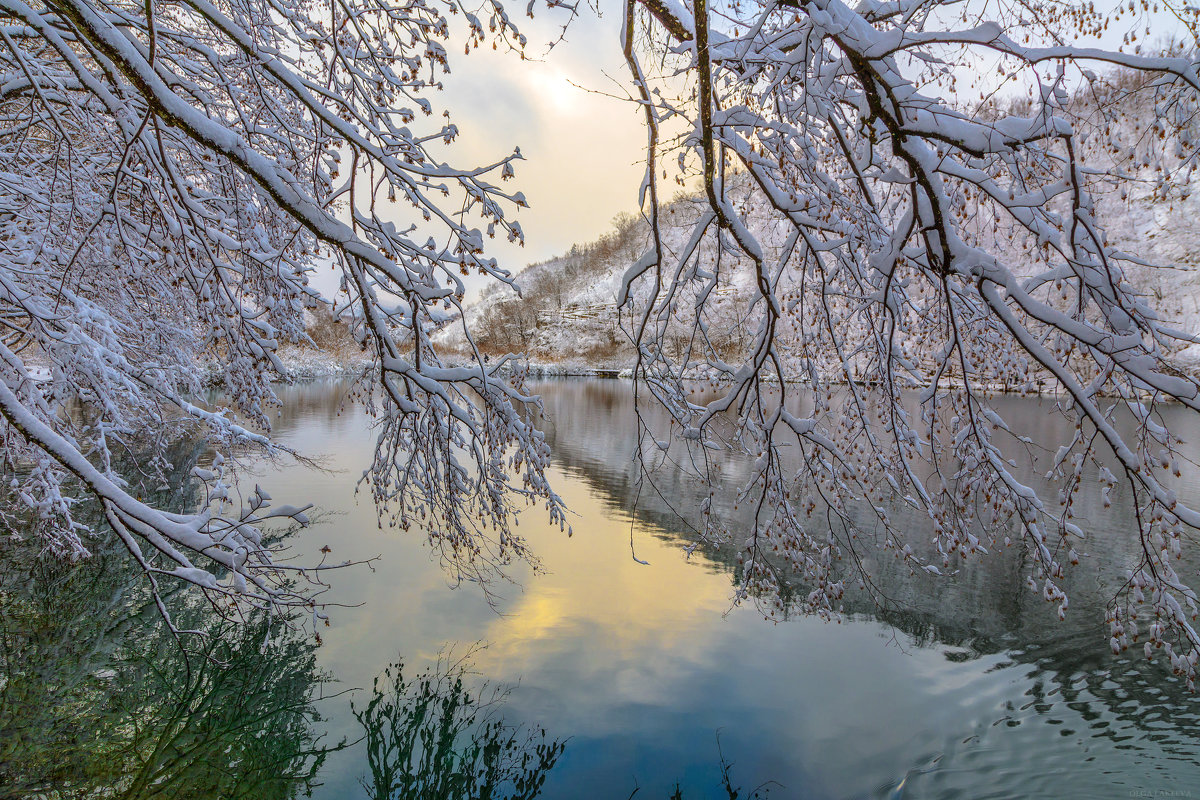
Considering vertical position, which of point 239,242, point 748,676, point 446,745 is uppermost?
point 239,242

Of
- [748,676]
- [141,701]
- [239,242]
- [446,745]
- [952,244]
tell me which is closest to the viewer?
[952,244]

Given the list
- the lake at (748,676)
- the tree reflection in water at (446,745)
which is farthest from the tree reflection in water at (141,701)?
the tree reflection in water at (446,745)

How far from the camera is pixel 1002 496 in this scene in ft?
11.2

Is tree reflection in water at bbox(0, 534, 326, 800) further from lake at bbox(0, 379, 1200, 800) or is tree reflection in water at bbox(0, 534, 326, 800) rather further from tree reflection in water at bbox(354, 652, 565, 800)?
tree reflection in water at bbox(354, 652, 565, 800)

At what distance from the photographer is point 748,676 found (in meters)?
7.00

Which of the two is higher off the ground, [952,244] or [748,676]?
[952,244]

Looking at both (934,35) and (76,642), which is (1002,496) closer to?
(934,35)

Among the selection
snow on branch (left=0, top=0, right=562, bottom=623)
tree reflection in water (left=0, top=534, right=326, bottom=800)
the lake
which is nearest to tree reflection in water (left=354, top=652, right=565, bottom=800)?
the lake

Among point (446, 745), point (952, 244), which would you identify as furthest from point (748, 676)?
point (952, 244)

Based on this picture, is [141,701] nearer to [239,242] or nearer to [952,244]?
[239,242]

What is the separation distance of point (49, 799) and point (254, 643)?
2612 mm

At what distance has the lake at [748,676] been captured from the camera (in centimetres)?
543

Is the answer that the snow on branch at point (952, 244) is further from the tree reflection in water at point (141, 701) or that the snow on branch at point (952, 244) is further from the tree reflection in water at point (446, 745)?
→ the tree reflection in water at point (141, 701)

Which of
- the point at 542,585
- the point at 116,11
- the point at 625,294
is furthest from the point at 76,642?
the point at 625,294
